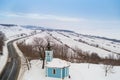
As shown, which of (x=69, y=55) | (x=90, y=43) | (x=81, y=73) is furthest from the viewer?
(x=90, y=43)

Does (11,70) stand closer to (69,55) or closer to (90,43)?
(69,55)

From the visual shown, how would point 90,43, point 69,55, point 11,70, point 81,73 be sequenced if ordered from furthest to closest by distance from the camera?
1. point 90,43
2. point 69,55
3. point 11,70
4. point 81,73

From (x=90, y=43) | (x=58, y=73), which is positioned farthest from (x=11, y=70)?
(x=90, y=43)

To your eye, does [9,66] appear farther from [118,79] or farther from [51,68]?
[118,79]

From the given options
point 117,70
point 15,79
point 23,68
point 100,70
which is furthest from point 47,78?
point 117,70

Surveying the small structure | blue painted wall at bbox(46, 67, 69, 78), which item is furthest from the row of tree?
blue painted wall at bbox(46, 67, 69, 78)

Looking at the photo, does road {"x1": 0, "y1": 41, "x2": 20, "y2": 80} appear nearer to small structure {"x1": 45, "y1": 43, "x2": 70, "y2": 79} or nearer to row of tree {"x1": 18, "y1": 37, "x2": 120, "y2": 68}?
small structure {"x1": 45, "y1": 43, "x2": 70, "y2": 79}

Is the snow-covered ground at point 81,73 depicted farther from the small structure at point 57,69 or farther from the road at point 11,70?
the road at point 11,70

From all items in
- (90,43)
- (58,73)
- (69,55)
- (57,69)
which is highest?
(57,69)
